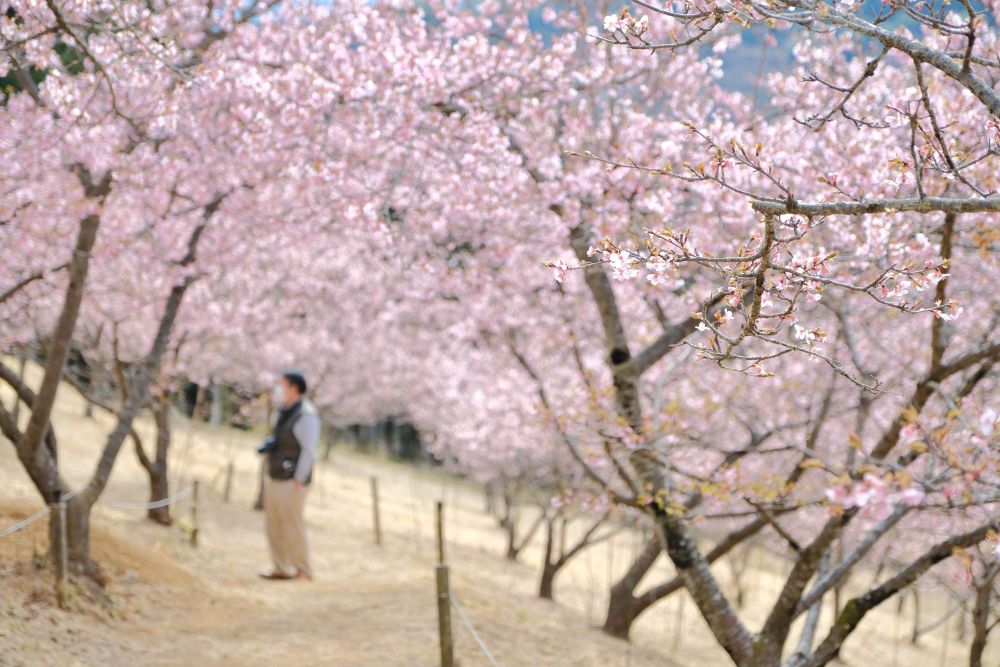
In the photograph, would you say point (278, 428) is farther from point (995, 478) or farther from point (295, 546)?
point (995, 478)

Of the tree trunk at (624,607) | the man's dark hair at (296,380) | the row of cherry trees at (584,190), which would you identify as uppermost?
the row of cherry trees at (584,190)

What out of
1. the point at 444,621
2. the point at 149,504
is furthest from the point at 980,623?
the point at 149,504

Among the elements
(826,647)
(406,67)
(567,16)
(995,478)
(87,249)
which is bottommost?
(826,647)

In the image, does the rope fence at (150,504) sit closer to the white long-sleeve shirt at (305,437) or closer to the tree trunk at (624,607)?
the white long-sleeve shirt at (305,437)

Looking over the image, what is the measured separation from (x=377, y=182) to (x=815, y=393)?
6.13 meters

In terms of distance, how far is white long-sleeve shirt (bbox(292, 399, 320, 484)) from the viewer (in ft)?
29.6

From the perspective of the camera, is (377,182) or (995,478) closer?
(995,478)

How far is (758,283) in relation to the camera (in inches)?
122

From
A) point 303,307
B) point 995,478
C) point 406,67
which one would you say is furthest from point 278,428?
point 303,307

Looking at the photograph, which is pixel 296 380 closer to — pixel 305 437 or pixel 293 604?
pixel 305 437

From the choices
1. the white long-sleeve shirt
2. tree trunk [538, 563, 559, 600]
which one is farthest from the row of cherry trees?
tree trunk [538, 563, 559, 600]

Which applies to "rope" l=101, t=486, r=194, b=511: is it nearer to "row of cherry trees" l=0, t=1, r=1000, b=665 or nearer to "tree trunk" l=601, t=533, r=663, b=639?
"row of cherry trees" l=0, t=1, r=1000, b=665

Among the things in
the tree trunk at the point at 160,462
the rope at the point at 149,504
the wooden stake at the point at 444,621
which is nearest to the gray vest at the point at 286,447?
the rope at the point at 149,504

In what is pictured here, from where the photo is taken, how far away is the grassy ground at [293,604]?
626cm
